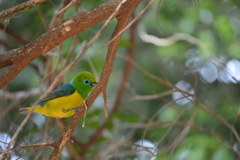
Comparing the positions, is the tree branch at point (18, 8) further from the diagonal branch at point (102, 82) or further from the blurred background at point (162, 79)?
the blurred background at point (162, 79)

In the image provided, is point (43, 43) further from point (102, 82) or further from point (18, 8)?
point (102, 82)

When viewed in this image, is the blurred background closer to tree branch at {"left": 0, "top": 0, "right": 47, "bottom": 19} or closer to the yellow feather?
the yellow feather

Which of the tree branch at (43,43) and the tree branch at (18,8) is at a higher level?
the tree branch at (18,8)

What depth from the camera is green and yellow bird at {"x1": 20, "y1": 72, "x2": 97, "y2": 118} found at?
11.0ft

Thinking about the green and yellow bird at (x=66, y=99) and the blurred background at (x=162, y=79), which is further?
the blurred background at (x=162, y=79)

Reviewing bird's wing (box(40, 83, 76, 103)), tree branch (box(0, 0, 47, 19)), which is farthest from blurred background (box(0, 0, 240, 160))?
tree branch (box(0, 0, 47, 19))

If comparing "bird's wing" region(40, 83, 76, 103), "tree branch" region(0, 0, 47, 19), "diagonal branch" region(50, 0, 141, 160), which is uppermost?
"tree branch" region(0, 0, 47, 19)

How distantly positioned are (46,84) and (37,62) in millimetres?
1251

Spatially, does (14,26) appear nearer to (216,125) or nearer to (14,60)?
(14,60)

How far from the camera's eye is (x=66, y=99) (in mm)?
3408

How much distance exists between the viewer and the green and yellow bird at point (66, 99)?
132 inches

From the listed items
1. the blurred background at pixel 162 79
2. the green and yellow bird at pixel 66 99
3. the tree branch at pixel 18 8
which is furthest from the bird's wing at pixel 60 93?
the tree branch at pixel 18 8

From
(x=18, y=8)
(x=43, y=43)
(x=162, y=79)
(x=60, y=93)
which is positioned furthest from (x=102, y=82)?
(x=162, y=79)

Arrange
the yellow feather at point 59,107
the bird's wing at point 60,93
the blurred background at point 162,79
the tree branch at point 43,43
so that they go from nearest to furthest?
the tree branch at point 43,43 → the yellow feather at point 59,107 → the bird's wing at point 60,93 → the blurred background at point 162,79
